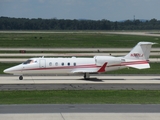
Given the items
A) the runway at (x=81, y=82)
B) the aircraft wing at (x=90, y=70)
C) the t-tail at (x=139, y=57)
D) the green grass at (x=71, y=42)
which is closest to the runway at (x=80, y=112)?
the runway at (x=81, y=82)

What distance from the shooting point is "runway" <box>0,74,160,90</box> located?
128 feet

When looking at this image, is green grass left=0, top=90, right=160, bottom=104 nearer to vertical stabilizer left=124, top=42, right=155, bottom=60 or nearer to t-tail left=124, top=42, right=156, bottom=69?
t-tail left=124, top=42, right=156, bottom=69

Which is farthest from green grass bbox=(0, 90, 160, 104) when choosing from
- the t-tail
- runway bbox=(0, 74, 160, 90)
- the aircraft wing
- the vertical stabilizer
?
the vertical stabilizer

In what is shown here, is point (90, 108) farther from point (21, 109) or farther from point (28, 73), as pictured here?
point (28, 73)

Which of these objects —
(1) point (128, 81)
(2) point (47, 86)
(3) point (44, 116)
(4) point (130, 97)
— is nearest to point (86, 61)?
(1) point (128, 81)

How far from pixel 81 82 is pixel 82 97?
1076cm

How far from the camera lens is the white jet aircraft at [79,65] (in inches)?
1796

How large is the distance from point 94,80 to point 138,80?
14.5 ft

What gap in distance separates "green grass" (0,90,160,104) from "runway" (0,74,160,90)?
2.69m

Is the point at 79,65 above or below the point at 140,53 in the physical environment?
below

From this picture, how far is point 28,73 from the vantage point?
1809 inches

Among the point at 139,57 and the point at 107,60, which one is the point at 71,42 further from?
the point at 107,60

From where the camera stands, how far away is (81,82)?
43625mm

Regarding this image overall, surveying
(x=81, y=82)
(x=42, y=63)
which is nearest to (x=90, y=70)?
(x=81, y=82)
